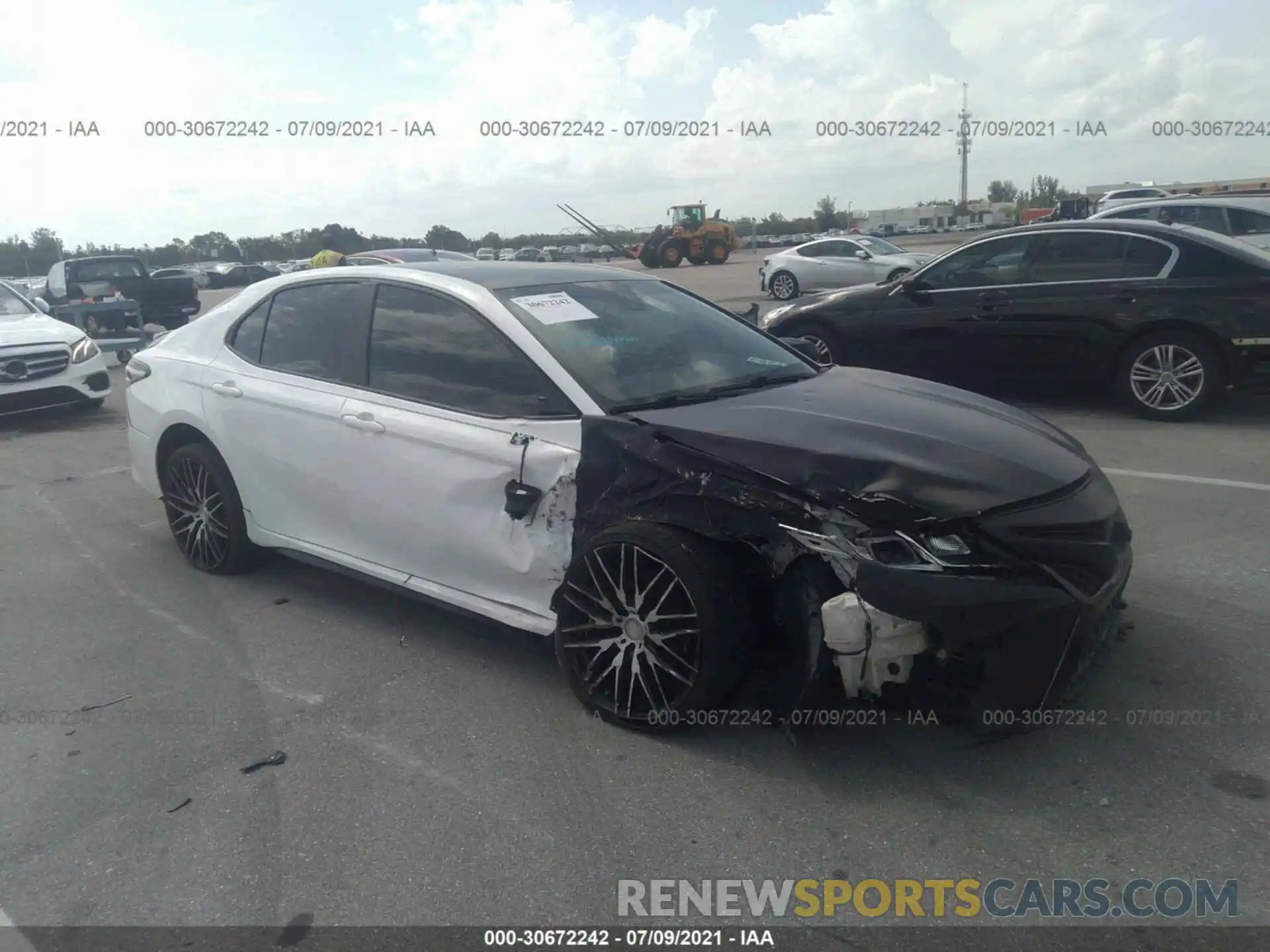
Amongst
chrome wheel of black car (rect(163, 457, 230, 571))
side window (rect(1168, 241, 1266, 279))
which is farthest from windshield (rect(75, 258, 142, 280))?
side window (rect(1168, 241, 1266, 279))

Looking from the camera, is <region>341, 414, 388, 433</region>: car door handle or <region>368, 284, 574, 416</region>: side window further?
<region>341, 414, 388, 433</region>: car door handle

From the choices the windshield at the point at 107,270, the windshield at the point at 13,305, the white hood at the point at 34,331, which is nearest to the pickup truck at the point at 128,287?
the windshield at the point at 107,270

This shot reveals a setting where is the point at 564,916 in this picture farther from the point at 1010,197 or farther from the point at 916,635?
the point at 1010,197

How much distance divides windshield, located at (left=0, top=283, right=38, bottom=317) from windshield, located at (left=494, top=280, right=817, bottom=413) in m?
9.20

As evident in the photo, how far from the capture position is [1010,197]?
96.7 meters

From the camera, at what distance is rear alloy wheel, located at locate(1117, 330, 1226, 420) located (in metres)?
8.17

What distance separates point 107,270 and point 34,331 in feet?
35.8

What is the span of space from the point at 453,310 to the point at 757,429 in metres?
1.50

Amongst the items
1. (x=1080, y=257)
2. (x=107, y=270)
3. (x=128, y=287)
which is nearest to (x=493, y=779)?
(x=1080, y=257)

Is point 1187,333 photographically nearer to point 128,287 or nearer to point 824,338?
point 824,338

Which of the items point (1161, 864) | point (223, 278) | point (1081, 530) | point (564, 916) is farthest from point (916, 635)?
point (223, 278)

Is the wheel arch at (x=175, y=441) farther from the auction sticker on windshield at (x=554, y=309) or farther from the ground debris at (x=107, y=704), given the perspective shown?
the auction sticker on windshield at (x=554, y=309)

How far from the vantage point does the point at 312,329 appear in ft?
16.2

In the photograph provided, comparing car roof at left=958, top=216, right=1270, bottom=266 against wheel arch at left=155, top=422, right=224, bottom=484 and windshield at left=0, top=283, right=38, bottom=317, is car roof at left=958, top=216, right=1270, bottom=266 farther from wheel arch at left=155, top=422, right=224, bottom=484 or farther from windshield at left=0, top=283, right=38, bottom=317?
windshield at left=0, top=283, right=38, bottom=317
